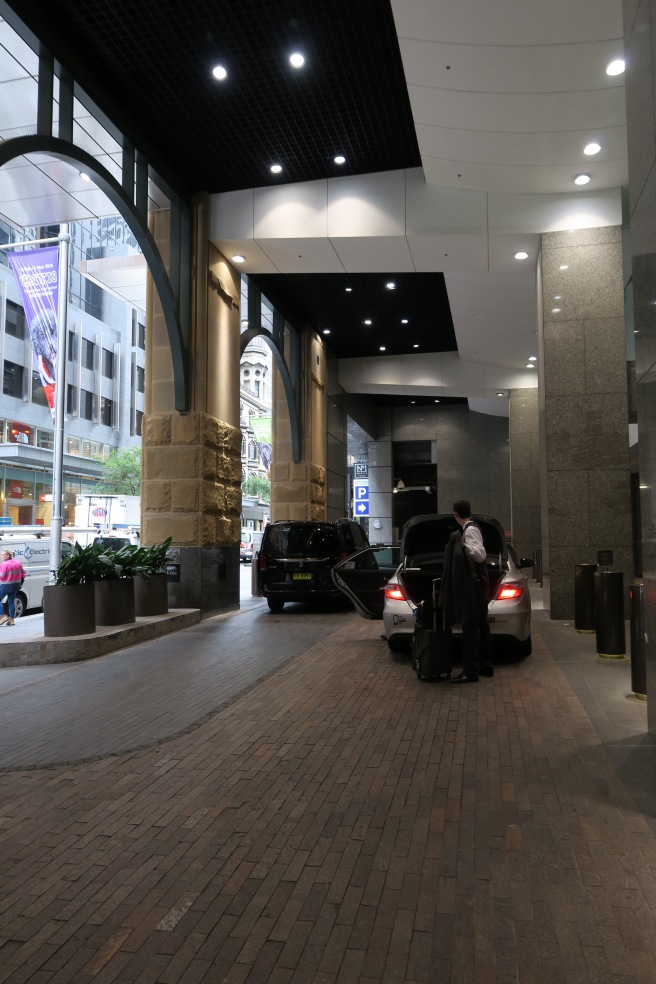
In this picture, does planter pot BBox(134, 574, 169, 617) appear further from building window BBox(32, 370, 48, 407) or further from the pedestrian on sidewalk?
building window BBox(32, 370, 48, 407)

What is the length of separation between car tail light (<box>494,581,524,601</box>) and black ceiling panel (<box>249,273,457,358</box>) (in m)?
10.3

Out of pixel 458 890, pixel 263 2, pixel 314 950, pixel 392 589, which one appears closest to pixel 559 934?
pixel 458 890

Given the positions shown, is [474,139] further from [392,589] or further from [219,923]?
[219,923]

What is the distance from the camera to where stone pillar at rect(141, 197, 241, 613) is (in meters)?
12.6

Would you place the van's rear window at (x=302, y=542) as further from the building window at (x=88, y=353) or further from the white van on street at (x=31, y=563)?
the building window at (x=88, y=353)

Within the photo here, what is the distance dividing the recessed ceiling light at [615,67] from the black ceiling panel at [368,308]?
789 cm

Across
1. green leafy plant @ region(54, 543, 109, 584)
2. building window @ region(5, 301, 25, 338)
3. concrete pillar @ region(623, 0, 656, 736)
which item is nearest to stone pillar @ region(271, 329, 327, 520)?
green leafy plant @ region(54, 543, 109, 584)

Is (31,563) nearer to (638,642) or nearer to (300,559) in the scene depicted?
(300,559)

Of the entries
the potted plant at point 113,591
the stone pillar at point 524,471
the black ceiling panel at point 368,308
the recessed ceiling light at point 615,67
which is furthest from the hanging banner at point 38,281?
the stone pillar at point 524,471

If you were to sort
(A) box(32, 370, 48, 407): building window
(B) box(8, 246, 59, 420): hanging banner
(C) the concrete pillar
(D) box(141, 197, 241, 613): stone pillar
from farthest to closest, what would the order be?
(A) box(32, 370, 48, 407): building window
(B) box(8, 246, 59, 420): hanging banner
(D) box(141, 197, 241, 613): stone pillar
(C) the concrete pillar

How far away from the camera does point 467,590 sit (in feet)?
22.9

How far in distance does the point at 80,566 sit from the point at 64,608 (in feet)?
1.75

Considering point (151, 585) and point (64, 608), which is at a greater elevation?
point (151, 585)

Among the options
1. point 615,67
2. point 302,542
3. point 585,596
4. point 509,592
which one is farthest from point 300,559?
point 615,67
